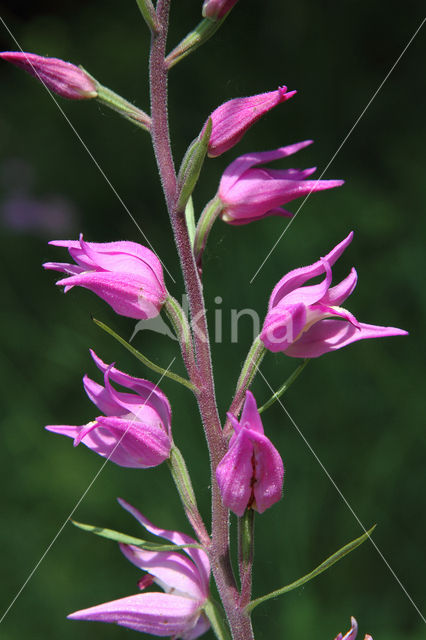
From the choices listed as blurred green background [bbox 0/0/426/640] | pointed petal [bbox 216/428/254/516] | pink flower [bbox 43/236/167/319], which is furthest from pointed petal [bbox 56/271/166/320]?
blurred green background [bbox 0/0/426/640]

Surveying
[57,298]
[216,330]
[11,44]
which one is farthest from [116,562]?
[11,44]

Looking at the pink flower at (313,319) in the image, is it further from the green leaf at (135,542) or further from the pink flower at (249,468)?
the green leaf at (135,542)

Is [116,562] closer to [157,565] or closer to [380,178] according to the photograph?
[157,565]

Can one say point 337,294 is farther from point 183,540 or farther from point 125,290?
point 183,540

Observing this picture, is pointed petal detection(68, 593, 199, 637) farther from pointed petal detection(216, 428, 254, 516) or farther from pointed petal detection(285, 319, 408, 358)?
pointed petal detection(285, 319, 408, 358)

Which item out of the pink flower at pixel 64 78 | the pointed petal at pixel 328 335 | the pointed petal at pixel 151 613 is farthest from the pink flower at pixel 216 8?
the pointed petal at pixel 151 613

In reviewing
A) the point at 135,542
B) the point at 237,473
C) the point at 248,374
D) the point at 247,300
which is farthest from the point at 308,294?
the point at 247,300

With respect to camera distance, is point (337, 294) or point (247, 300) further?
point (247, 300)
